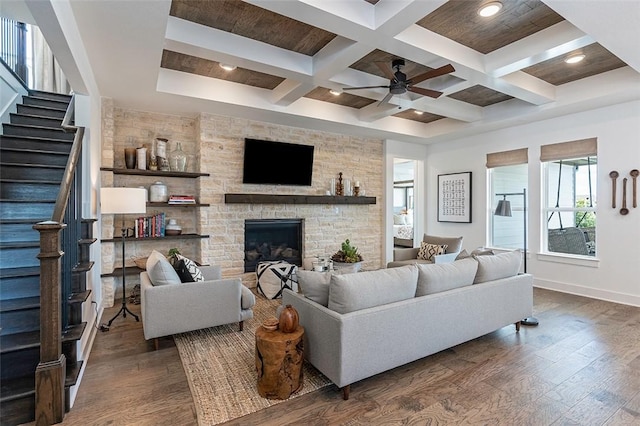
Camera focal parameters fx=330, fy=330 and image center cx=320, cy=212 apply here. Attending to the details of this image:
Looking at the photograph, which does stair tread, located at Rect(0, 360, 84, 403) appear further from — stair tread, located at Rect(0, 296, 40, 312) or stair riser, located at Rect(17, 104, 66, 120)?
stair riser, located at Rect(17, 104, 66, 120)

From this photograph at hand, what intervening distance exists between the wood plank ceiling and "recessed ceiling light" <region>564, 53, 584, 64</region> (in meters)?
0.06

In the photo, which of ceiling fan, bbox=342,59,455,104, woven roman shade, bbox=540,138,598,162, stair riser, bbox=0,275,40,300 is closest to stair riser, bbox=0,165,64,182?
stair riser, bbox=0,275,40,300

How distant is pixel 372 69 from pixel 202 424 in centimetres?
387

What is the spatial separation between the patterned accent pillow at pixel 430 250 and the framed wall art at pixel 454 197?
5.52 feet

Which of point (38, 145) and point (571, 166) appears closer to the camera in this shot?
point (38, 145)

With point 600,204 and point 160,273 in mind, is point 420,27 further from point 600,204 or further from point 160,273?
point 600,204

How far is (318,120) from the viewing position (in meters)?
5.23

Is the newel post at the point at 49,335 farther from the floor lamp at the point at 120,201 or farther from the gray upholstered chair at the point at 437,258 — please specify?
the gray upholstered chair at the point at 437,258

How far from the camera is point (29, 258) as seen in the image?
2678 mm

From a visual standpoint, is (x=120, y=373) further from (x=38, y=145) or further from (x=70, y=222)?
(x=38, y=145)

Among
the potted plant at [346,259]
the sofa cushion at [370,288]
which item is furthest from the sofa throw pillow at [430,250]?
the sofa cushion at [370,288]

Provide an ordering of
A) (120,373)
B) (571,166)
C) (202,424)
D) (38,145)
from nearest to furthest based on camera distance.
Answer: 1. (202,424)
2. (120,373)
3. (38,145)
4. (571,166)

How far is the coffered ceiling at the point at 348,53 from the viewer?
8.38 feet

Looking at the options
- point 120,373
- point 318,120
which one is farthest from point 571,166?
point 120,373
